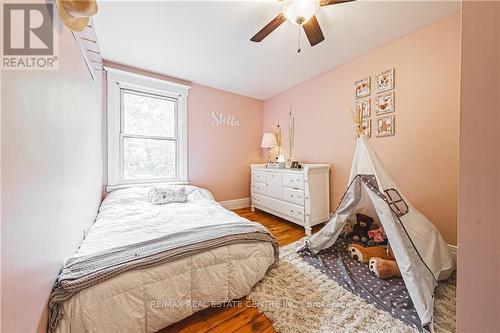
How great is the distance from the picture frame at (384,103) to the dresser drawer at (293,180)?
1.26 meters

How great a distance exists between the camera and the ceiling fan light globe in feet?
4.49

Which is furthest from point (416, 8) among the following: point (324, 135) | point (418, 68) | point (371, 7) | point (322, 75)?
point (324, 135)

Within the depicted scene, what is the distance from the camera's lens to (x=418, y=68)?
2029 mm

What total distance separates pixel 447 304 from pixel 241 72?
131 inches

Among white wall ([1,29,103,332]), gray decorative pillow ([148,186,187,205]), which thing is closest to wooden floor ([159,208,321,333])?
white wall ([1,29,103,332])

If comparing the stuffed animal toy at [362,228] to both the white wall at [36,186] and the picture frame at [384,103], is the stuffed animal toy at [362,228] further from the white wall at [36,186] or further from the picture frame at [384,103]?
the white wall at [36,186]

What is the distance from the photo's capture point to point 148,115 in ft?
10.0

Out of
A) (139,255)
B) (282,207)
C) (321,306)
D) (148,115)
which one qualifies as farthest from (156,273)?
(148,115)

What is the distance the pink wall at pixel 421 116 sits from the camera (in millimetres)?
1847

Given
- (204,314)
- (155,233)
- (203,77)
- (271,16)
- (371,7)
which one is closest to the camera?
(204,314)

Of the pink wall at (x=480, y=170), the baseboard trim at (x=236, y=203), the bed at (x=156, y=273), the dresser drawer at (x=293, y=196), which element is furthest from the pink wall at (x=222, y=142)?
the pink wall at (x=480, y=170)

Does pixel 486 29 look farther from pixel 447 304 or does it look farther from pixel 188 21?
pixel 188 21

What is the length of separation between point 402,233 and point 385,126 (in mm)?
1401

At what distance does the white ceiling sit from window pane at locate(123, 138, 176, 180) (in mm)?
1151
